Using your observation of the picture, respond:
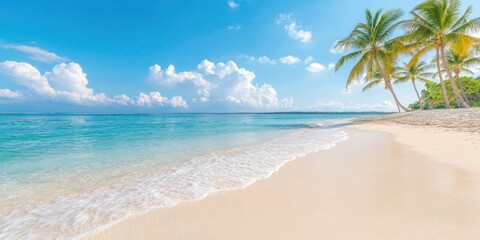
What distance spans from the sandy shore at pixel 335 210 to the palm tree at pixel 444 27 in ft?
58.4

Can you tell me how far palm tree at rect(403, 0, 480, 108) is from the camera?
48.0ft

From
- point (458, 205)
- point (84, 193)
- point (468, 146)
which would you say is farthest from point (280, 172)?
point (468, 146)

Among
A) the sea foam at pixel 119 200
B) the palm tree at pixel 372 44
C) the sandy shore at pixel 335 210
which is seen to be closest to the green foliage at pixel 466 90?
the palm tree at pixel 372 44

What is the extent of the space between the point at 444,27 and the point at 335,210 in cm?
2227

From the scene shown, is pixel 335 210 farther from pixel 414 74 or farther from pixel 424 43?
pixel 414 74

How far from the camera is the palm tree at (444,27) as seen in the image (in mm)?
14617

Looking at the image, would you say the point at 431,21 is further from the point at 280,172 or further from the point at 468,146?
the point at 280,172

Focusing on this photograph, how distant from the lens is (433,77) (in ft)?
93.2

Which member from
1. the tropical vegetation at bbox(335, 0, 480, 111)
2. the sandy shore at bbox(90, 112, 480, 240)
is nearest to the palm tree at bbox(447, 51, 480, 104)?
the tropical vegetation at bbox(335, 0, 480, 111)

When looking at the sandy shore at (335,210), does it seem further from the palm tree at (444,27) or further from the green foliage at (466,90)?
the green foliage at (466,90)

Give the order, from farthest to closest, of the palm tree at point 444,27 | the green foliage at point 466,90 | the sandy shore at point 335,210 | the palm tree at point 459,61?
the green foliage at point 466,90, the palm tree at point 459,61, the palm tree at point 444,27, the sandy shore at point 335,210

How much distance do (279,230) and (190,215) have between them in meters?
1.19

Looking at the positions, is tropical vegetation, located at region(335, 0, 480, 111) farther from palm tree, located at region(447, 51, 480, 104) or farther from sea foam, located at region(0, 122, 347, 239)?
sea foam, located at region(0, 122, 347, 239)

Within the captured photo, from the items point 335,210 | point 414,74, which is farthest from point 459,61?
point 335,210
